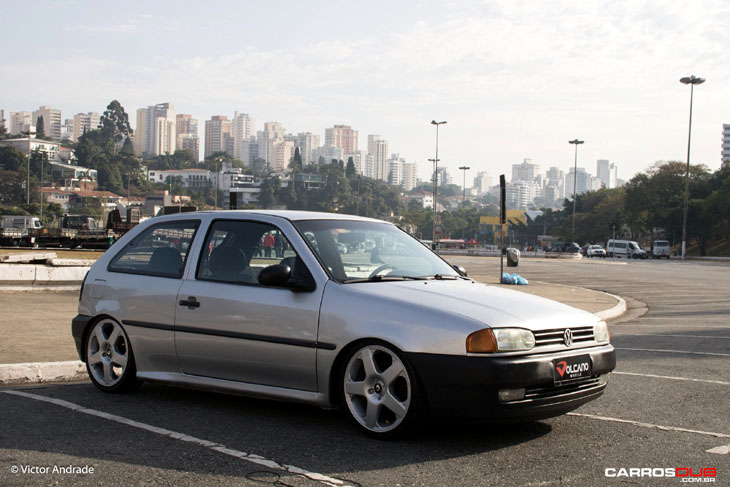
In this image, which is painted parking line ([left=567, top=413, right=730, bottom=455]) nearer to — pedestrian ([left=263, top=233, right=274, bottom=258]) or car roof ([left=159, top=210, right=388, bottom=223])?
car roof ([left=159, top=210, right=388, bottom=223])

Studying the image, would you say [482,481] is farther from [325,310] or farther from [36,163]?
[36,163]

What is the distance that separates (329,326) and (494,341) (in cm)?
112

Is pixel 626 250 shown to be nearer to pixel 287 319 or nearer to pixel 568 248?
pixel 568 248

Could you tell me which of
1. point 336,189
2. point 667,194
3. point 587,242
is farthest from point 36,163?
point 667,194

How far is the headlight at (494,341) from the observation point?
4688 mm

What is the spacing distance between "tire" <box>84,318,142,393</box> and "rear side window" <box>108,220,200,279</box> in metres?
0.51

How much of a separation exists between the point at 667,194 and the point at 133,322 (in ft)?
282

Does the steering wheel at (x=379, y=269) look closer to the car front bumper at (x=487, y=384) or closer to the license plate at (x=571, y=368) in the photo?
the car front bumper at (x=487, y=384)

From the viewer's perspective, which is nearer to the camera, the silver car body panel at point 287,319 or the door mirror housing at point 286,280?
the silver car body panel at point 287,319

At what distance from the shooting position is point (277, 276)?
5391 mm

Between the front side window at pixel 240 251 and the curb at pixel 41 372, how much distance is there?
7.29 feet

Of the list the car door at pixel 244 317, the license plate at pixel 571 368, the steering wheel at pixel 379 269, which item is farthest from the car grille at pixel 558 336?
the car door at pixel 244 317

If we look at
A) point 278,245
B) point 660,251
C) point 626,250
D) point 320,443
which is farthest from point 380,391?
point 626,250

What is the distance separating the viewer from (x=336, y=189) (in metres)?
198
